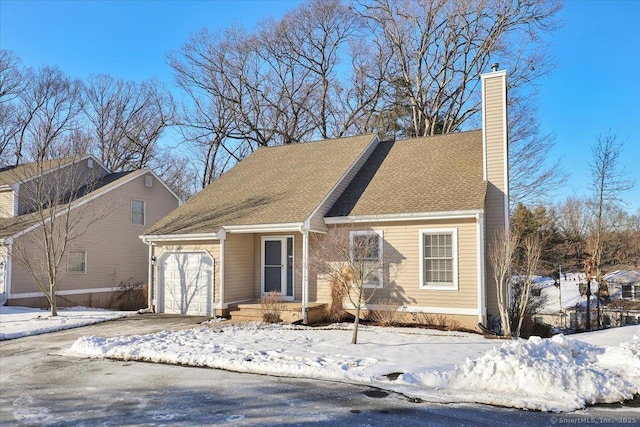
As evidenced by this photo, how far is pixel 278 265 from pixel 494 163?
280 inches

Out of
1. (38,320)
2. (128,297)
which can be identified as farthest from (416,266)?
(128,297)

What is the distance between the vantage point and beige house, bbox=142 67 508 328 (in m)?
12.7

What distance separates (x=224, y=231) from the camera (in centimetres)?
1441

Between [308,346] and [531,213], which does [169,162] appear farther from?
[308,346]

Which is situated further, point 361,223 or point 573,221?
point 573,221

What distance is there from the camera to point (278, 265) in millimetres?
15266

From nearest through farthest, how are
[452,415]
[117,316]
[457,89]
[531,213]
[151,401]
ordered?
[452,415]
[151,401]
[117,316]
[457,89]
[531,213]

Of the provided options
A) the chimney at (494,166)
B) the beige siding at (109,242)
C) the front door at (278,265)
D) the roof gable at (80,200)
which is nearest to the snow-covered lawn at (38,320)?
the beige siding at (109,242)

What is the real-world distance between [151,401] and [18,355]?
5360 mm

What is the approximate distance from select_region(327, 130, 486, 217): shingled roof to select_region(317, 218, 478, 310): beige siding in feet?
1.63

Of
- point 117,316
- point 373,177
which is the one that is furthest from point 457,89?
point 117,316

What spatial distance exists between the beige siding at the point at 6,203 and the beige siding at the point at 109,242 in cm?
358

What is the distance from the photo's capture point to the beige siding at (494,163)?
13220mm

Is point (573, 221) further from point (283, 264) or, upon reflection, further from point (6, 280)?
point (6, 280)
